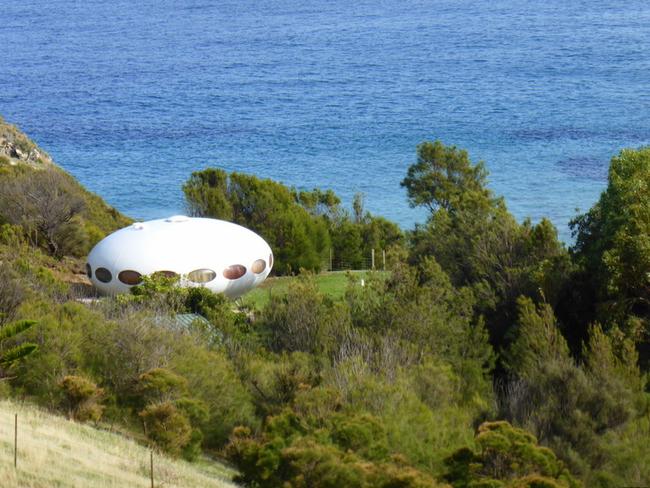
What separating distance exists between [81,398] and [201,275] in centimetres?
1558

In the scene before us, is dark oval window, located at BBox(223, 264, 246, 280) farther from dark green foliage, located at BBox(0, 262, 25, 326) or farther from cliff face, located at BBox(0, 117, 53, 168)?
cliff face, located at BBox(0, 117, 53, 168)

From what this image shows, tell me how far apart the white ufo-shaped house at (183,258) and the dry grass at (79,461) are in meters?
15.5

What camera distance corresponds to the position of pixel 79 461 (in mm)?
18969

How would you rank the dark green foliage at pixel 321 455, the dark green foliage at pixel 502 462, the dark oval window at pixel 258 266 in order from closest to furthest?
the dark green foliage at pixel 321 455 → the dark green foliage at pixel 502 462 → the dark oval window at pixel 258 266

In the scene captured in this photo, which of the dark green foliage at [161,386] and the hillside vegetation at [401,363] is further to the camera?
the dark green foliage at [161,386]

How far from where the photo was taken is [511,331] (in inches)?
1223

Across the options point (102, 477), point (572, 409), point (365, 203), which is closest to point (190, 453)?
point (102, 477)

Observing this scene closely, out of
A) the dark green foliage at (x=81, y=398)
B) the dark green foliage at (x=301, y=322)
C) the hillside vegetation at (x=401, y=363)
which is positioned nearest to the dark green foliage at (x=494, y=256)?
the hillside vegetation at (x=401, y=363)

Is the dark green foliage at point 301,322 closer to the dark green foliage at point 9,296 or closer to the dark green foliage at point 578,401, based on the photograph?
the dark green foliage at point 578,401

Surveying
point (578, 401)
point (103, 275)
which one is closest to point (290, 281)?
point (103, 275)

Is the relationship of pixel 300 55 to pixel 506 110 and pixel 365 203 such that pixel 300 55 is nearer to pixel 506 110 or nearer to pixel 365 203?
pixel 506 110

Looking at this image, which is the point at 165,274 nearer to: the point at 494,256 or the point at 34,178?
the point at 494,256

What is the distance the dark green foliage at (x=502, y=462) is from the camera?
1816cm

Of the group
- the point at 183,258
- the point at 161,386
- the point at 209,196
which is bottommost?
the point at 161,386
